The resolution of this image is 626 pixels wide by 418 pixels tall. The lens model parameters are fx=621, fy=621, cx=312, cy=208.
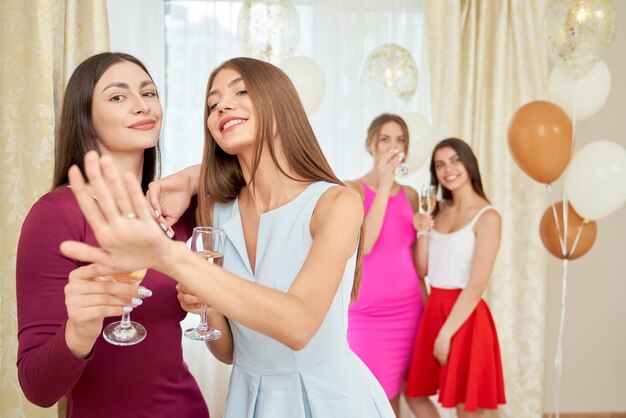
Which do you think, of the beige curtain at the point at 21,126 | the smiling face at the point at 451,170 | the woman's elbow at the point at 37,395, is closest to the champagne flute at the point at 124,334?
the woman's elbow at the point at 37,395

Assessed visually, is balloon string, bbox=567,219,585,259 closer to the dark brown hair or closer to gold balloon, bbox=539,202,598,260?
gold balloon, bbox=539,202,598,260

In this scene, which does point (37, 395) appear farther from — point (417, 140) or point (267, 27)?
point (417, 140)

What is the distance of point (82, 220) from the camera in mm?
1477

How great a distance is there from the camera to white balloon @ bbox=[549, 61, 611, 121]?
3.30 metres

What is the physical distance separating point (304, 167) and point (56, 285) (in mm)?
640

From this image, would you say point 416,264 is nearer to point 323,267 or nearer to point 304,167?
point 304,167

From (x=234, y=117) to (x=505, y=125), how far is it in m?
3.18

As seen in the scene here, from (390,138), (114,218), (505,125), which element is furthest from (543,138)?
(114,218)

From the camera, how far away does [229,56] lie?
162 inches

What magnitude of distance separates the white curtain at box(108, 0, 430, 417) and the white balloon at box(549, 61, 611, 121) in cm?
102

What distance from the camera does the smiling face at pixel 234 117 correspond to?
1502 millimetres

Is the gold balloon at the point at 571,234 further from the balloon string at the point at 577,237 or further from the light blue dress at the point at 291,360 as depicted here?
the light blue dress at the point at 291,360

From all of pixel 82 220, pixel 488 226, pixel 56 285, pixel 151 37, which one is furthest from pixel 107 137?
pixel 151 37

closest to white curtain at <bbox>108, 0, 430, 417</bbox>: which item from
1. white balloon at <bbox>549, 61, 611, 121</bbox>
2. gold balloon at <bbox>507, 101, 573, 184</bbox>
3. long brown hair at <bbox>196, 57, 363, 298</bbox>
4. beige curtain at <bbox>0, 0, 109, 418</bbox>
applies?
gold balloon at <bbox>507, 101, 573, 184</bbox>
